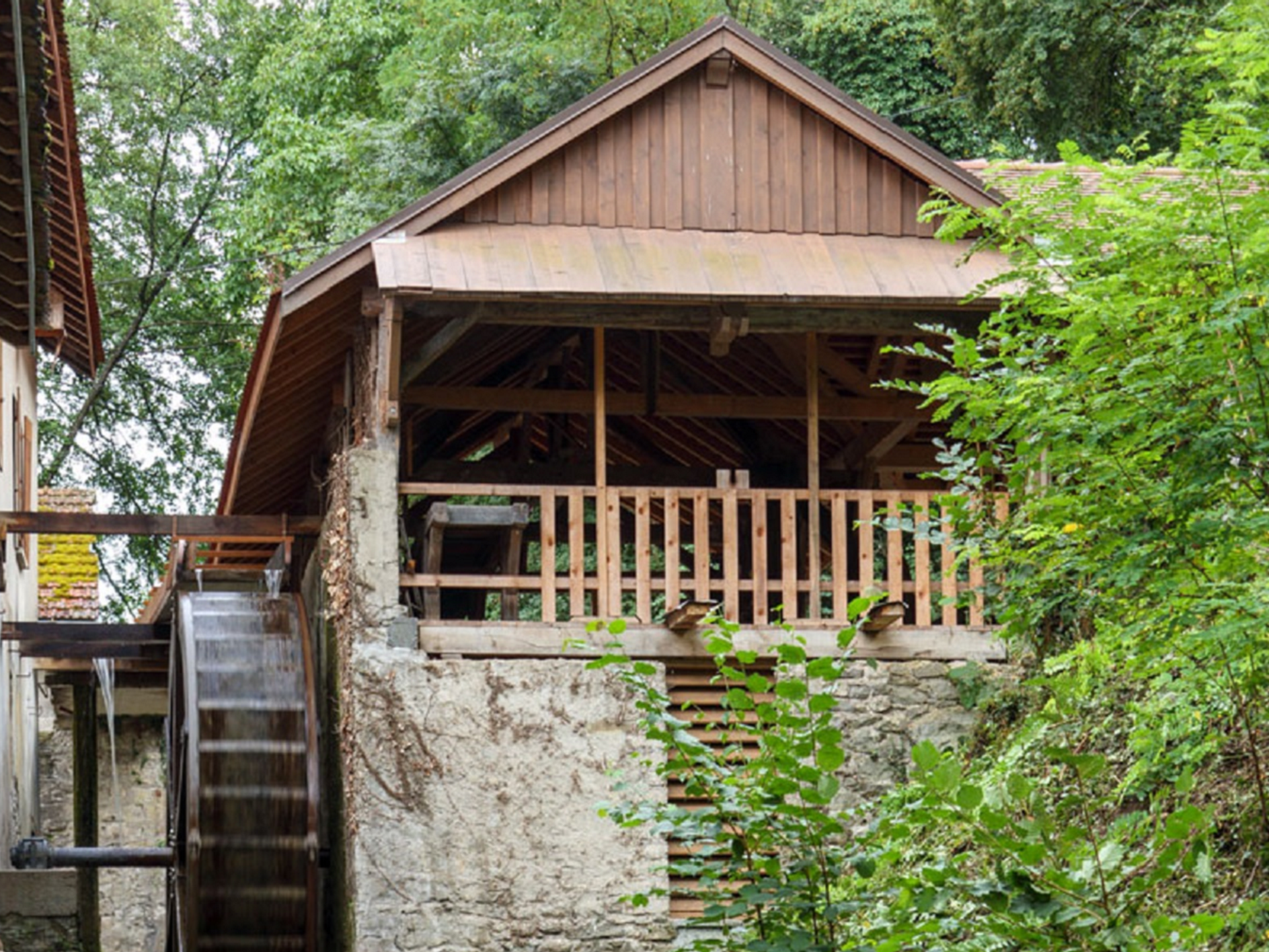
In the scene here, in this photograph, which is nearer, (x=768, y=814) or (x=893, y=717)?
(x=768, y=814)

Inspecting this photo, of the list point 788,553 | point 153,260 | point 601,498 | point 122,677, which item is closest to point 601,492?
point 601,498

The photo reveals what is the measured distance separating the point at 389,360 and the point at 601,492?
157 centimetres

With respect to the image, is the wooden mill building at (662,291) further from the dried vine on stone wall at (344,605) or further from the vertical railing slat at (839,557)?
the dried vine on stone wall at (344,605)

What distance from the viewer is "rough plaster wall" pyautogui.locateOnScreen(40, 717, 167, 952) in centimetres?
2400

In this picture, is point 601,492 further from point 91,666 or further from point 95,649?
point 91,666

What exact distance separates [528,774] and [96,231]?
840 inches

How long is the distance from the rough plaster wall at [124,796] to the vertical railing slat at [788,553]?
467 inches

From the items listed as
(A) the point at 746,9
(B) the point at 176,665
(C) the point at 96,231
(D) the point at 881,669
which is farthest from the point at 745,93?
(C) the point at 96,231

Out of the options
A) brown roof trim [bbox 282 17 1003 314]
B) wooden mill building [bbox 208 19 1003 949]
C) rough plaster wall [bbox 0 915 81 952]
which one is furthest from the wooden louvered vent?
rough plaster wall [bbox 0 915 81 952]

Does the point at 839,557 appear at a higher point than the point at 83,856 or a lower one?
higher

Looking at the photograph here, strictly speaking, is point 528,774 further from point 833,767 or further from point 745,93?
point 833,767

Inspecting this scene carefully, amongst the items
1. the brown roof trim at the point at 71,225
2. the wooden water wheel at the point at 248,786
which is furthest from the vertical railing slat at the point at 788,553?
the brown roof trim at the point at 71,225

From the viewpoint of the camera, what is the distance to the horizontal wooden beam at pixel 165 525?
53.2 ft

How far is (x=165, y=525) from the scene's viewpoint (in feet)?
54.4
